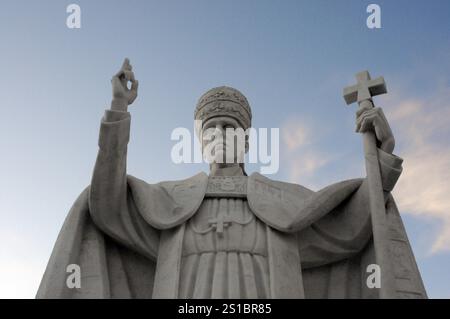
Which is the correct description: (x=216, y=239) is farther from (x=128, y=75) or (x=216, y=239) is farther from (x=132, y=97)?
(x=128, y=75)

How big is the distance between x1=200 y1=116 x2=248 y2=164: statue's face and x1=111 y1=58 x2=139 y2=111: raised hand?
69.5 inches

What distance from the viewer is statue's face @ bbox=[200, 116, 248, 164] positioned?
37.5 ft

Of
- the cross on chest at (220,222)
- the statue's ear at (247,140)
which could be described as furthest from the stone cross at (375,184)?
the statue's ear at (247,140)

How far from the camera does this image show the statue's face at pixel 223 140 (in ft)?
37.5

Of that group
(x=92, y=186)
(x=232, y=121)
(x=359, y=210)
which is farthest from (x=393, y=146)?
(x=92, y=186)

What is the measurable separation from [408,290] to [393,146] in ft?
6.56

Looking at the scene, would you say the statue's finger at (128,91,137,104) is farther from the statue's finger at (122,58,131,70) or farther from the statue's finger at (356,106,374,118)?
the statue's finger at (356,106,374,118)

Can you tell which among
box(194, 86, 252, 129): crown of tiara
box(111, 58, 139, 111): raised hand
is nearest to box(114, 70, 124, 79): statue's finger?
box(111, 58, 139, 111): raised hand

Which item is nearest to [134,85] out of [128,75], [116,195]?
[128,75]

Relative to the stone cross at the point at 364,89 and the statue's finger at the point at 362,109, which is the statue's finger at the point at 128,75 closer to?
the stone cross at the point at 364,89

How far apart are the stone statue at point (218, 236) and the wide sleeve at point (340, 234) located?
14mm

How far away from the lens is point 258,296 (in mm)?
9055

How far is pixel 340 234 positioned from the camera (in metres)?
10.4
